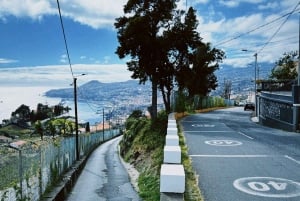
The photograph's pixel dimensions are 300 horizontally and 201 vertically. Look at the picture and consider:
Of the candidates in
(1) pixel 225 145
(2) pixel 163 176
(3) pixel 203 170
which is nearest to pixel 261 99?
(1) pixel 225 145

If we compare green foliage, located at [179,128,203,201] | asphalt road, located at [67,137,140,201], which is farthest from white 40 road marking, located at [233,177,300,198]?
asphalt road, located at [67,137,140,201]

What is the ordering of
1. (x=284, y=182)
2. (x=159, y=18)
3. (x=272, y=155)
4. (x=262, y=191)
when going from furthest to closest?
(x=159, y=18) < (x=272, y=155) < (x=284, y=182) < (x=262, y=191)

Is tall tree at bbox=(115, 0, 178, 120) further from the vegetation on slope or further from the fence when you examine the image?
the fence

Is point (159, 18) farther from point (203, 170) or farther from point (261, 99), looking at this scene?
point (203, 170)

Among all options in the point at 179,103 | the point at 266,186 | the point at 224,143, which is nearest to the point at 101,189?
the point at 224,143

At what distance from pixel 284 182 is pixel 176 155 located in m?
2.93

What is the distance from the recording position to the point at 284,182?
32.0 ft

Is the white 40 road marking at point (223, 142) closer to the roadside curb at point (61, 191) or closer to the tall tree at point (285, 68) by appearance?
the roadside curb at point (61, 191)

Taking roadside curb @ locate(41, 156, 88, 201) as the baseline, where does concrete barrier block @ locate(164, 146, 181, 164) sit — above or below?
above

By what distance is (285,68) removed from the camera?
54.6 meters

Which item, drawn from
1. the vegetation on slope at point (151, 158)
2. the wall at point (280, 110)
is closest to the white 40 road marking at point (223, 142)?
the vegetation on slope at point (151, 158)

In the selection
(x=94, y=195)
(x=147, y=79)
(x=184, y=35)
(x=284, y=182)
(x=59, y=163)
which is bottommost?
(x=94, y=195)

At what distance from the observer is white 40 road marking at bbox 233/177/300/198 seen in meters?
8.78

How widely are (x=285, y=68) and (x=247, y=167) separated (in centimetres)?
4624
